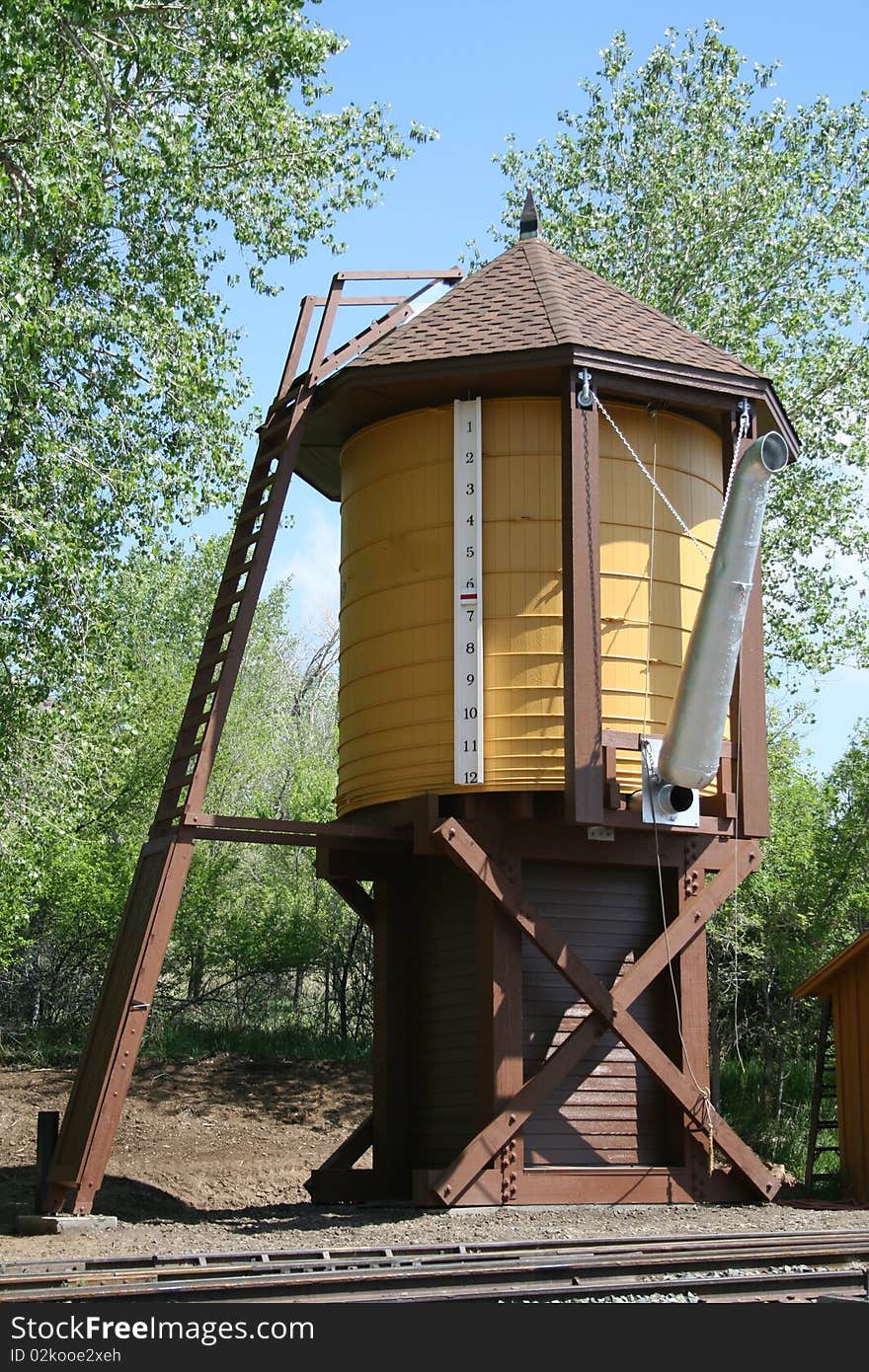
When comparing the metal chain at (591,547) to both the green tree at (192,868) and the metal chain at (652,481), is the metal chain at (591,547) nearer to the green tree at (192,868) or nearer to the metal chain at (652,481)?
the metal chain at (652,481)

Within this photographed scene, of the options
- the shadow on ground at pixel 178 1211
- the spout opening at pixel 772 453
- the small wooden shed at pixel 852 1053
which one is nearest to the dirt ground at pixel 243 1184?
the shadow on ground at pixel 178 1211

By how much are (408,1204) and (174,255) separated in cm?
1161

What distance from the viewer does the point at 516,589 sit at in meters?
14.6

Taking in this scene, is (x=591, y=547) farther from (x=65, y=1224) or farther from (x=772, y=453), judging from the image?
(x=65, y=1224)

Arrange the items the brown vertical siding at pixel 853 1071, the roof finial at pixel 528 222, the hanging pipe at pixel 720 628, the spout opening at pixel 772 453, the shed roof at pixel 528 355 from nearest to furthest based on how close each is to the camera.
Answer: the spout opening at pixel 772 453
the hanging pipe at pixel 720 628
the shed roof at pixel 528 355
the roof finial at pixel 528 222
the brown vertical siding at pixel 853 1071

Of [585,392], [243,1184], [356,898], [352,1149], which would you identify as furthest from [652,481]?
[243,1184]

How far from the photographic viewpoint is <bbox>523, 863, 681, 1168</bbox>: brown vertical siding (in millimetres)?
14633

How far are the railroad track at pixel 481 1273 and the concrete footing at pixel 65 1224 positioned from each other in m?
3.12

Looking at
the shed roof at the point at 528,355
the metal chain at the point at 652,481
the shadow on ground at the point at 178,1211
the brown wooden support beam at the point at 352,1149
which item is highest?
the shed roof at the point at 528,355

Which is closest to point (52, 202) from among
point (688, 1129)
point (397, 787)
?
point (397, 787)

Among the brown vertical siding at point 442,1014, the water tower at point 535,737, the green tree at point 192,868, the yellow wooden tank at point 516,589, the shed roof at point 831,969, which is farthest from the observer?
the green tree at point 192,868

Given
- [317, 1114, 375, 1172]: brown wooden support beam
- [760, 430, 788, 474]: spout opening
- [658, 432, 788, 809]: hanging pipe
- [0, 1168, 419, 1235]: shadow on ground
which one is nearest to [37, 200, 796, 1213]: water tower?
[658, 432, 788, 809]: hanging pipe

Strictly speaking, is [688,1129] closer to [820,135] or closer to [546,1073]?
[546,1073]

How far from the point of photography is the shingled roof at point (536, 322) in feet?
48.7
